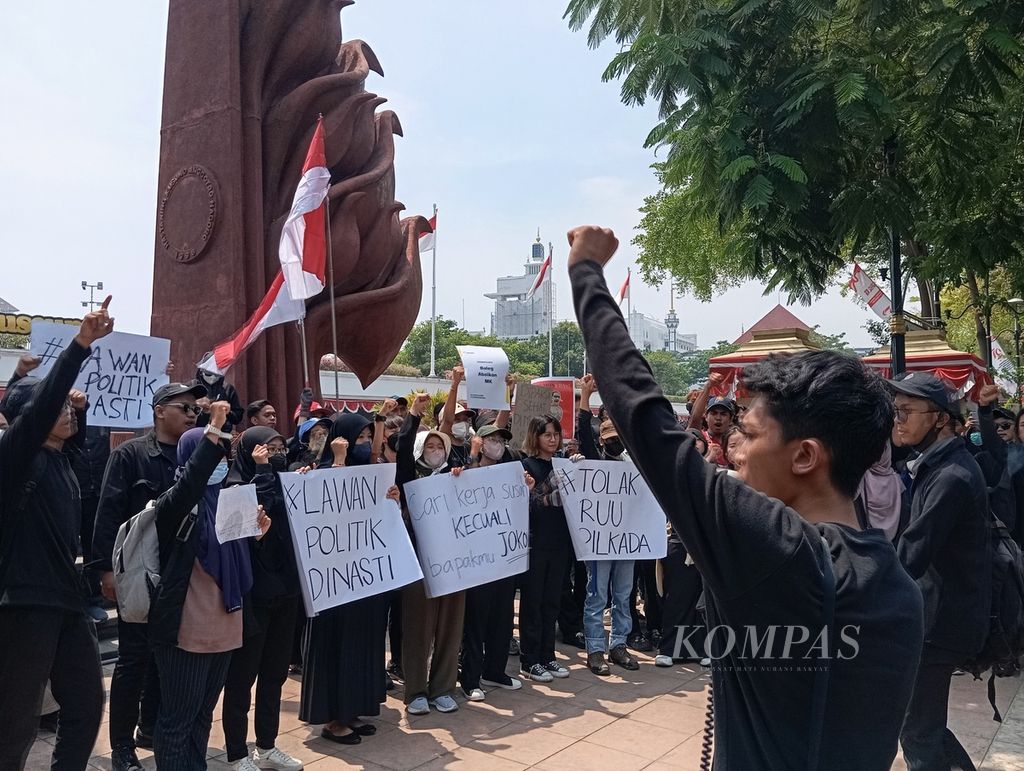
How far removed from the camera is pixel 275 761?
14.9ft

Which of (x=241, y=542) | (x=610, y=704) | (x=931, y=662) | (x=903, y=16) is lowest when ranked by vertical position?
(x=610, y=704)

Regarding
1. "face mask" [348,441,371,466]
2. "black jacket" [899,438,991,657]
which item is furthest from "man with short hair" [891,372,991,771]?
"face mask" [348,441,371,466]

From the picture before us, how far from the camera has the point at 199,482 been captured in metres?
3.58

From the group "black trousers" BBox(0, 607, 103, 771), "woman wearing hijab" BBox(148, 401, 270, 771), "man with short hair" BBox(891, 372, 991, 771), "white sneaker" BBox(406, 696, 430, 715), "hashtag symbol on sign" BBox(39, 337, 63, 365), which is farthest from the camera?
"hashtag symbol on sign" BBox(39, 337, 63, 365)

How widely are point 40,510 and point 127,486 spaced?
61 cm

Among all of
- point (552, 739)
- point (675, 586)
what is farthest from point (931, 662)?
point (675, 586)

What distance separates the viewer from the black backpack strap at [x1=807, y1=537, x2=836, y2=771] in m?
1.40

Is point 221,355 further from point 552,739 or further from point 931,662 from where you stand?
point 931,662

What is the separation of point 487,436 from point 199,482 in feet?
10.8

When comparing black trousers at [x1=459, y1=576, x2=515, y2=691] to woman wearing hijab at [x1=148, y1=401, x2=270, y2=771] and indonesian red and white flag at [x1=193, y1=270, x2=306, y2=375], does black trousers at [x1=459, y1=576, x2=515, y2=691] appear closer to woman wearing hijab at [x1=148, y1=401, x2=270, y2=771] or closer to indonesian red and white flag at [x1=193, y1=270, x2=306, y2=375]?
woman wearing hijab at [x1=148, y1=401, x2=270, y2=771]

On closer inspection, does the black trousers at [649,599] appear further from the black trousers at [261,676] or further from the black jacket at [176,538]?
the black jacket at [176,538]

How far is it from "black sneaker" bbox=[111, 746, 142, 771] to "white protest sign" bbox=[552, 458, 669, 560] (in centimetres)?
333

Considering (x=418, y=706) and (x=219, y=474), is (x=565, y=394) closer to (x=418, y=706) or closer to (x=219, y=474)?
(x=418, y=706)

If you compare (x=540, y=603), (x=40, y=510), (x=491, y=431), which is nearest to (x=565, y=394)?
(x=491, y=431)
